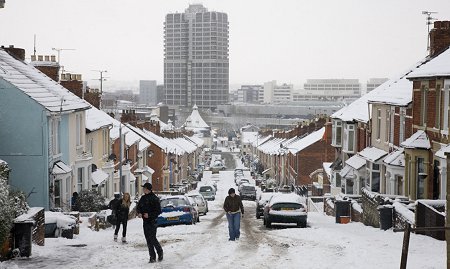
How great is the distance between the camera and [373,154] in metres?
36.6

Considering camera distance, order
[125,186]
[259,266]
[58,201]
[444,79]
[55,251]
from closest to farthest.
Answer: [259,266] < [55,251] < [444,79] < [58,201] < [125,186]

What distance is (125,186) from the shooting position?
1892 inches

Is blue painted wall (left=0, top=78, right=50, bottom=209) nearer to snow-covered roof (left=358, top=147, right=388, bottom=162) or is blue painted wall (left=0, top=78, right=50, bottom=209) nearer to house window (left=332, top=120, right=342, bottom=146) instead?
snow-covered roof (left=358, top=147, right=388, bottom=162)

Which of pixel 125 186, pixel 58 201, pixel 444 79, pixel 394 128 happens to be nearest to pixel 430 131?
pixel 444 79

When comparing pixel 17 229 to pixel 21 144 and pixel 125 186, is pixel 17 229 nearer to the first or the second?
pixel 21 144

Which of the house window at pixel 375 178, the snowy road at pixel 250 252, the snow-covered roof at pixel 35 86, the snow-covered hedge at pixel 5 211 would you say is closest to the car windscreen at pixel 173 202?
the snowy road at pixel 250 252

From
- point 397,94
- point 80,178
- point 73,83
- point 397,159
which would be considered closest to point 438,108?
point 397,159

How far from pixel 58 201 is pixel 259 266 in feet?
57.9

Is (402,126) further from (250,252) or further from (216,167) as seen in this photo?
(216,167)

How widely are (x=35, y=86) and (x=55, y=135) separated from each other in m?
2.35

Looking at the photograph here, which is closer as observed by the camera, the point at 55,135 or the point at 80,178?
the point at 55,135

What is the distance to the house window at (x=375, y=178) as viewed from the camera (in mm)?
36156

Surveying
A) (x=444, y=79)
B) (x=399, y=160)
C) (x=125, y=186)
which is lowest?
(x=125, y=186)

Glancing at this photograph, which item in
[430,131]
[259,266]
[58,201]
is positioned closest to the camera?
[259,266]
